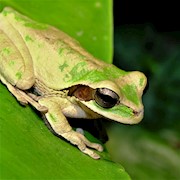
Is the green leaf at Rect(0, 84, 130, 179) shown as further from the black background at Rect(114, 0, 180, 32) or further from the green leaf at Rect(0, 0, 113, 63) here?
the black background at Rect(114, 0, 180, 32)

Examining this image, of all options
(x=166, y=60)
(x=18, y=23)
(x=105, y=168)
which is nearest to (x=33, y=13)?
(x=18, y=23)

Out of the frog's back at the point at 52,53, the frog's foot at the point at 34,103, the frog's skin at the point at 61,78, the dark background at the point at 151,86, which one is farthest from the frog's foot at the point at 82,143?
the dark background at the point at 151,86

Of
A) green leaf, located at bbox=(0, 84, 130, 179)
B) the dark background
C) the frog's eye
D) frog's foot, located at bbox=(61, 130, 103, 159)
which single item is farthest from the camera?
the dark background

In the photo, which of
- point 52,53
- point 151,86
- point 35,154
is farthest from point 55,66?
point 151,86

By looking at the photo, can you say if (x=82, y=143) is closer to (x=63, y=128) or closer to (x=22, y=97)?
(x=63, y=128)

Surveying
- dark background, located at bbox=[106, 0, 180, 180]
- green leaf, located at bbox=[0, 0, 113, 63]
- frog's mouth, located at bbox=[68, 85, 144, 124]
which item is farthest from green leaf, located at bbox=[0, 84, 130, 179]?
dark background, located at bbox=[106, 0, 180, 180]
